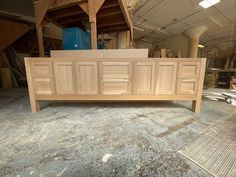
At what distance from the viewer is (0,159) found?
1014mm

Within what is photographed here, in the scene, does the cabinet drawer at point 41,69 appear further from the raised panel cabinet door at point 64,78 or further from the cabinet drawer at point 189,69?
the cabinet drawer at point 189,69

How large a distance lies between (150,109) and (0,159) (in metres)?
1.88

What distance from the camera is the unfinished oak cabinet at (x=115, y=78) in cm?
193

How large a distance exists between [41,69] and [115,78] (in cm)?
109

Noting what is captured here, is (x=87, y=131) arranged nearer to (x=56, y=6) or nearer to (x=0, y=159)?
(x=0, y=159)

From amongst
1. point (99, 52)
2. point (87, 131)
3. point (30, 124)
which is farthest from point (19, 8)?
point (87, 131)

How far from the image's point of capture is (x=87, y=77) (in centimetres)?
199

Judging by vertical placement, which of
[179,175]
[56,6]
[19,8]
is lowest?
[179,175]

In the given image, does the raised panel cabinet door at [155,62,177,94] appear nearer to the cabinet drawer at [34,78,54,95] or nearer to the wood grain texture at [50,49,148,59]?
the wood grain texture at [50,49,148,59]

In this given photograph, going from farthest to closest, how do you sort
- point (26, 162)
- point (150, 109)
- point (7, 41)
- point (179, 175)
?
point (7, 41)
point (150, 109)
point (26, 162)
point (179, 175)

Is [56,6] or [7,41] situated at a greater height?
[56,6]

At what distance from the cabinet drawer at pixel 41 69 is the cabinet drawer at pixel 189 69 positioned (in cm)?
193

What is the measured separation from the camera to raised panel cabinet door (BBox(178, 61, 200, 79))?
1.94m

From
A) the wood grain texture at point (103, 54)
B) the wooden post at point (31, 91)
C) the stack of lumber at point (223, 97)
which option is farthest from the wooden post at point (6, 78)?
the stack of lumber at point (223, 97)
